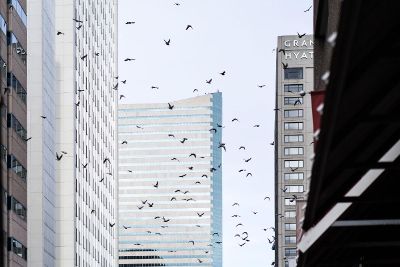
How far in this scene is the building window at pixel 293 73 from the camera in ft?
546

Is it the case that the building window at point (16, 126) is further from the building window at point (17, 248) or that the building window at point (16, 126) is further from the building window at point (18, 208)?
the building window at point (17, 248)

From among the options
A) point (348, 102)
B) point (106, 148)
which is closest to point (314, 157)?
point (348, 102)

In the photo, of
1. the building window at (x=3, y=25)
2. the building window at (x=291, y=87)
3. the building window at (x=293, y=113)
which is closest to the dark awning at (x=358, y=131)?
the building window at (x=3, y=25)

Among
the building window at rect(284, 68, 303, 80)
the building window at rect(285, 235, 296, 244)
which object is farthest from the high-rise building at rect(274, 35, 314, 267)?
the building window at rect(285, 235, 296, 244)

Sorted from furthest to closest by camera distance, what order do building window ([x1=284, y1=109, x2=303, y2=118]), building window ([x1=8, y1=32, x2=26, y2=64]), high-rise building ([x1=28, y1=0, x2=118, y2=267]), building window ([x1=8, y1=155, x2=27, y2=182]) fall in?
building window ([x1=284, y1=109, x2=303, y2=118]) → high-rise building ([x1=28, y1=0, x2=118, y2=267]) → building window ([x1=8, y1=155, x2=27, y2=182]) → building window ([x1=8, y1=32, x2=26, y2=64])

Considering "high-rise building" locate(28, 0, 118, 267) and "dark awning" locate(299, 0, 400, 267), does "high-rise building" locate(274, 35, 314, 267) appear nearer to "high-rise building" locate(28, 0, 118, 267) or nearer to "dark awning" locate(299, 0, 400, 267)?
"high-rise building" locate(28, 0, 118, 267)

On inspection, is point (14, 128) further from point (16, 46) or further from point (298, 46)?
point (298, 46)

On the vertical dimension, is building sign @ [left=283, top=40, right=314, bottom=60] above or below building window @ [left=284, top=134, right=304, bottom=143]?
above

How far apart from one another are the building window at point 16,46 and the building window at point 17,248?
46.4 feet

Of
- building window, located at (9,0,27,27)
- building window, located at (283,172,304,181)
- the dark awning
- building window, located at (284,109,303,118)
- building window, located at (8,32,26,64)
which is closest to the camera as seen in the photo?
the dark awning

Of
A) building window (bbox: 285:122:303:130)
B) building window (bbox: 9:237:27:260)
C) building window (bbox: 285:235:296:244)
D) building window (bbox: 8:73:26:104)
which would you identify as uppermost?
building window (bbox: 285:122:303:130)

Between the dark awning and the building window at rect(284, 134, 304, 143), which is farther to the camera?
the building window at rect(284, 134, 304, 143)

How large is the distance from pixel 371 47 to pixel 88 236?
110 metres

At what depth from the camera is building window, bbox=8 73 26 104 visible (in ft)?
254
